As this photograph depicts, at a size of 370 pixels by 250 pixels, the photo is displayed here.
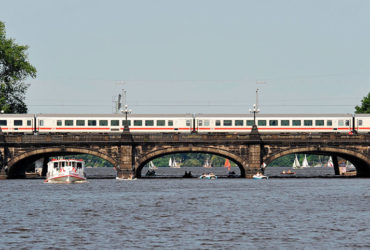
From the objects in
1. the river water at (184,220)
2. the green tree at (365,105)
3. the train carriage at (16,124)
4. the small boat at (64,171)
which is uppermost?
the green tree at (365,105)

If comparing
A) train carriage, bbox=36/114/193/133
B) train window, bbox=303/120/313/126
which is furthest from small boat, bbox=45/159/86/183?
train window, bbox=303/120/313/126

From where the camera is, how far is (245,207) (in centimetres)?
5947

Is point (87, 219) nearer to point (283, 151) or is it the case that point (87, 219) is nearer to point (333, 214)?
point (333, 214)

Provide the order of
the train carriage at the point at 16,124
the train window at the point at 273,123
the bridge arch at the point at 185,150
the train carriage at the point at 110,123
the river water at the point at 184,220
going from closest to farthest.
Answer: the river water at the point at 184,220
the bridge arch at the point at 185,150
the train carriage at the point at 110,123
the train carriage at the point at 16,124
the train window at the point at 273,123

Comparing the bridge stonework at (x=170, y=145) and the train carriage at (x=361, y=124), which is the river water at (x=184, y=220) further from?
the train carriage at (x=361, y=124)

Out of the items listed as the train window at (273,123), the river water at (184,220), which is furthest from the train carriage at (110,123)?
the river water at (184,220)

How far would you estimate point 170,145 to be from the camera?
3954 inches

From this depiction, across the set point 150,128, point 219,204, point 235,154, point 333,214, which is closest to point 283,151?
point 235,154

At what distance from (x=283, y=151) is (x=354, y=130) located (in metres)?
9.91

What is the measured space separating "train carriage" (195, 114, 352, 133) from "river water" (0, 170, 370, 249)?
24.7m

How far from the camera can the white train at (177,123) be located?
101125 millimetres

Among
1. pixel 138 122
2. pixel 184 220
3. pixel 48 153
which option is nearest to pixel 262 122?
pixel 138 122

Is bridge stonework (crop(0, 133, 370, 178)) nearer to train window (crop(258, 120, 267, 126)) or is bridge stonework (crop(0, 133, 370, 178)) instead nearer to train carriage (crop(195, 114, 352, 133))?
train carriage (crop(195, 114, 352, 133))

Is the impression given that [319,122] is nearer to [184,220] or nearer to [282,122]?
[282,122]
